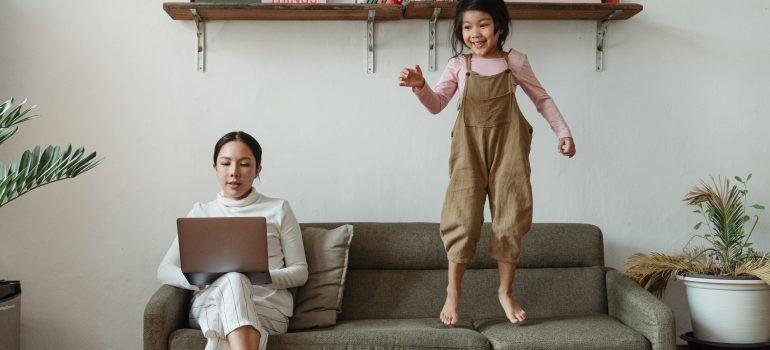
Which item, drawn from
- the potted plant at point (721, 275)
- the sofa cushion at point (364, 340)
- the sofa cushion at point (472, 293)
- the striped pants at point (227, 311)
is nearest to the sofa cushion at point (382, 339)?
the sofa cushion at point (364, 340)

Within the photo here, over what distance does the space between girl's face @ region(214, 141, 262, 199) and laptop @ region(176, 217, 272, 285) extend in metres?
0.38

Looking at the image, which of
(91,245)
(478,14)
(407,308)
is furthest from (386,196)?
(91,245)

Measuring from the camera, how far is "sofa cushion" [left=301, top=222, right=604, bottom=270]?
9.80 ft

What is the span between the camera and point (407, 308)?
293 cm

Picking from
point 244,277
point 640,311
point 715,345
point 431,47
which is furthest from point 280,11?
point 715,345

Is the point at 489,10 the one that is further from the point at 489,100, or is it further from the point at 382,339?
the point at 382,339

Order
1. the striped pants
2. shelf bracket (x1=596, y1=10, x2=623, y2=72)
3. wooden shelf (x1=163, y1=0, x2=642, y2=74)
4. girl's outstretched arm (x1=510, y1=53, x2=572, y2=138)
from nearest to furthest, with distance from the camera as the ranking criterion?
the striped pants
girl's outstretched arm (x1=510, y1=53, x2=572, y2=138)
wooden shelf (x1=163, y1=0, x2=642, y2=74)
shelf bracket (x1=596, y1=10, x2=623, y2=72)

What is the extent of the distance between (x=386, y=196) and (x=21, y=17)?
5.78ft

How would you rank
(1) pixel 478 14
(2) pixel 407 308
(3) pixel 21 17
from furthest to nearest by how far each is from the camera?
(3) pixel 21 17
(2) pixel 407 308
(1) pixel 478 14

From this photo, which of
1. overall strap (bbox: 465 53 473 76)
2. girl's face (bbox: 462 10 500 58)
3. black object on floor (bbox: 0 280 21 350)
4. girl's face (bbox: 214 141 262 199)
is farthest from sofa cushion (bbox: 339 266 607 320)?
black object on floor (bbox: 0 280 21 350)

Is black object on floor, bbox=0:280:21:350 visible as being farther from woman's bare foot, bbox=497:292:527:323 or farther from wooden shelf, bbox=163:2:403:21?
woman's bare foot, bbox=497:292:527:323

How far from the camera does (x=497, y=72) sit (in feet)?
8.64

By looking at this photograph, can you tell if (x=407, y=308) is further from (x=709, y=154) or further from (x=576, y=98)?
(x=709, y=154)

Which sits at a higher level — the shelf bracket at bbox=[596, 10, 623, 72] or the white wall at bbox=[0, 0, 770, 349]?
the shelf bracket at bbox=[596, 10, 623, 72]
